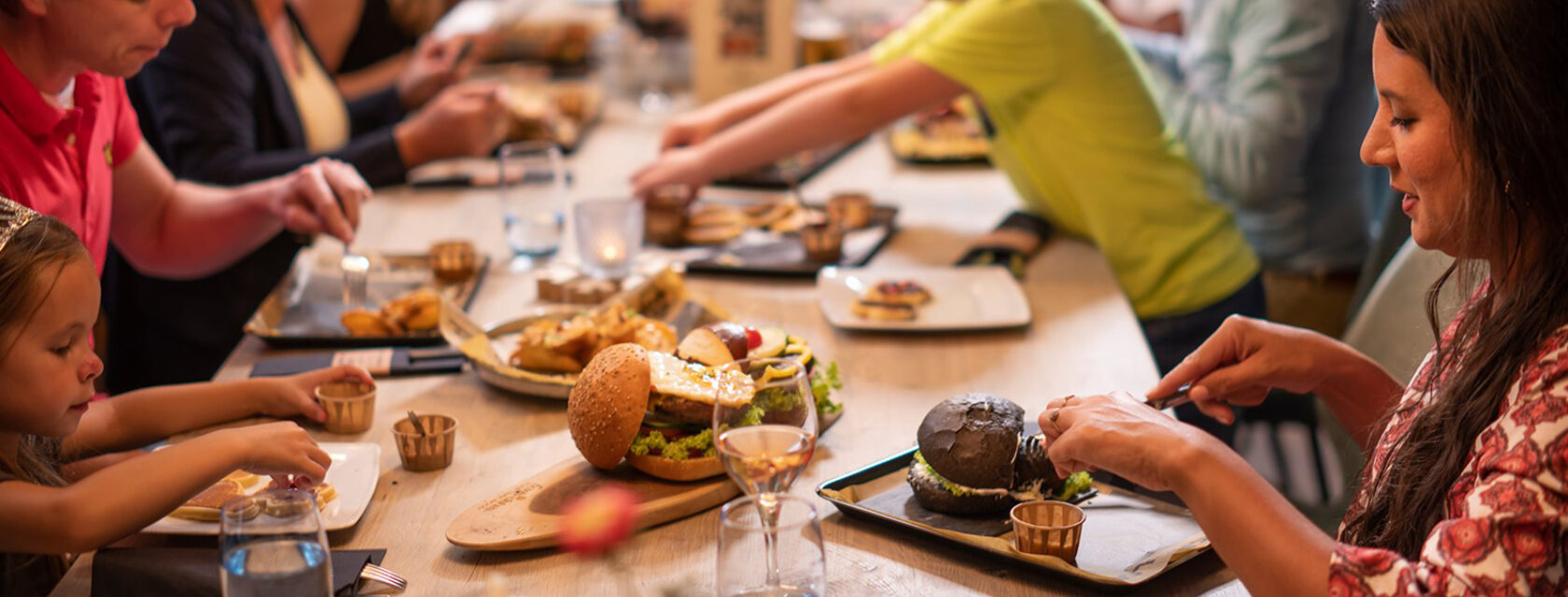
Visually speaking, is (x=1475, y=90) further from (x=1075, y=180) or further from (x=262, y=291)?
(x=262, y=291)

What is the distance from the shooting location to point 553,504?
4.45ft

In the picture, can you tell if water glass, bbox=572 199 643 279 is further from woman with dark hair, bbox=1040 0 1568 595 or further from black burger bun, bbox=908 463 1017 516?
woman with dark hair, bbox=1040 0 1568 595

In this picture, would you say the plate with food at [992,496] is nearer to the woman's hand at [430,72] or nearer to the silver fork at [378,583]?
the silver fork at [378,583]

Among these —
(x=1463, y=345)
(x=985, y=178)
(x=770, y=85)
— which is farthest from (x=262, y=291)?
(x=1463, y=345)

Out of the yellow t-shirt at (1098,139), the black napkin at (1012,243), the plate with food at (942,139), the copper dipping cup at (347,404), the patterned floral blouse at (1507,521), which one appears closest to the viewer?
the patterned floral blouse at (1507,521)

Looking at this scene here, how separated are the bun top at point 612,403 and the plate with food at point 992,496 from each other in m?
0.21

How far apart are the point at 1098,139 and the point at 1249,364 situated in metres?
1.13

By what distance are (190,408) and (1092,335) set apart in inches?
47.4

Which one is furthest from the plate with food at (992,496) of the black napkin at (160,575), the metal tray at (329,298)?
the metal tray at (329,298)

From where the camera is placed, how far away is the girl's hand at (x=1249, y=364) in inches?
56.1

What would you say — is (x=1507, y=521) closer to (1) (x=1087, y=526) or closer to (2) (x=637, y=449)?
(1) (x=1087, y=526)

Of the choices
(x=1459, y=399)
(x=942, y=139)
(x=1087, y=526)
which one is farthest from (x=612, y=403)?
(x=942, y=139)

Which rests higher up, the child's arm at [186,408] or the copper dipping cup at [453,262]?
the child's arm at [186,408]

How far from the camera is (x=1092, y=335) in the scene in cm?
196
